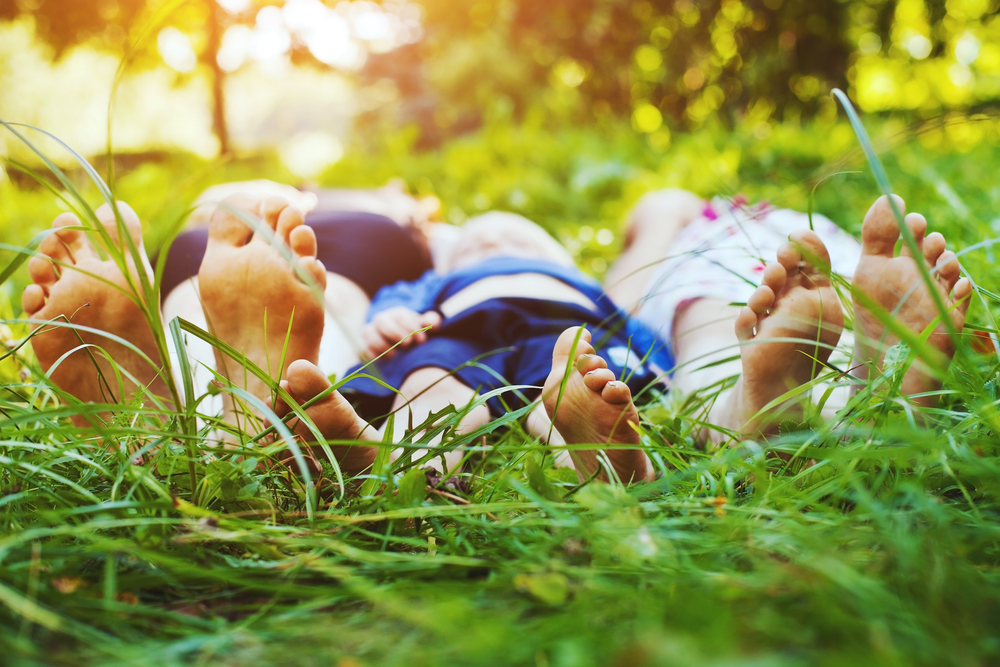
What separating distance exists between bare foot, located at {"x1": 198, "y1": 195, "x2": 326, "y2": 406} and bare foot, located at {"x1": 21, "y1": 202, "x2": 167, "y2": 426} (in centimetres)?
11

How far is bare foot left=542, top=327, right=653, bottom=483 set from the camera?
0.69m

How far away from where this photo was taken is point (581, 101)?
5469 millimetres

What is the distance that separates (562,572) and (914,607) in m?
0.25

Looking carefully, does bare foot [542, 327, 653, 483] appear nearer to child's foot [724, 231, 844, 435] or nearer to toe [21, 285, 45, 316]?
child's foot [724, 231, 844, 435]

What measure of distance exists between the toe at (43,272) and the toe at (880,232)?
1102 mm

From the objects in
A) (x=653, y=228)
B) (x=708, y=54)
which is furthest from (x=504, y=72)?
(x=653, y=228)

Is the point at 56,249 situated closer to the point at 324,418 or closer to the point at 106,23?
the point at 324,418

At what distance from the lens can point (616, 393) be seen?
2.24 ft

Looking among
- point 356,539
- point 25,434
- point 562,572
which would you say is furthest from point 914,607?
point 25,434

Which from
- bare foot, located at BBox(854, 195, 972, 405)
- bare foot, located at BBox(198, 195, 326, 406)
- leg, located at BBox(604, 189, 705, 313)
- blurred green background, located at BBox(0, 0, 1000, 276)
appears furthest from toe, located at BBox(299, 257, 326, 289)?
blurred green background, located at BBox(0, 0, 1000, 276)

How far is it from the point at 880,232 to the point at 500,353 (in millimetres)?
640

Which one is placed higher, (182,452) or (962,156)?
(962,156)

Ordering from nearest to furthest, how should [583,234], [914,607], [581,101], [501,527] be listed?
[914,607]
[501,527]
[583,234]
[581,101]

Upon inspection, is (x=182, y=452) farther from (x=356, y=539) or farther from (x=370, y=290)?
(x=370, y=290)
